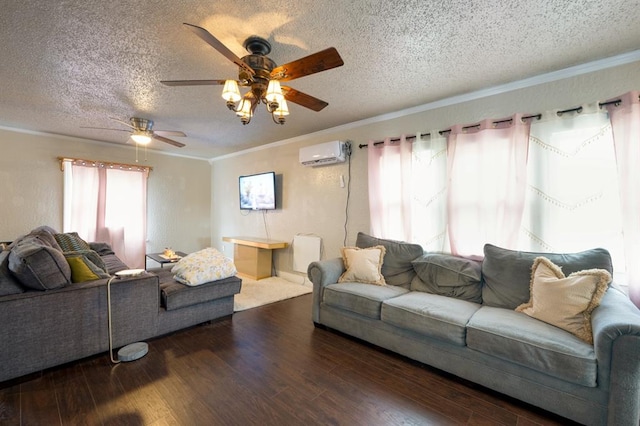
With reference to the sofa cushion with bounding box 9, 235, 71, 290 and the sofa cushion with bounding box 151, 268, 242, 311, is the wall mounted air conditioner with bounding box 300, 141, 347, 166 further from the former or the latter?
the sofa cushion with bounding box 9, 235, 71, 290

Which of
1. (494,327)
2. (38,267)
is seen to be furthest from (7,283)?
(494,327)

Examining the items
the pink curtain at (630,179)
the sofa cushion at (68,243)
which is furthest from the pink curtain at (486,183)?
the sofa cushion at (68,243)

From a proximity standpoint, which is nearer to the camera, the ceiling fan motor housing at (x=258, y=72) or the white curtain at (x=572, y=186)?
the ceiling fan motor housing at (x=258, y=72)

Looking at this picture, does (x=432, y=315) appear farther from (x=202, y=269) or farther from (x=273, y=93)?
(x=202, y=269)

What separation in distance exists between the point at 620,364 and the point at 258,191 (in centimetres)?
475

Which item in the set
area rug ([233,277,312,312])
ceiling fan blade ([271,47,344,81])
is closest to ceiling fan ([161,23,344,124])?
ceiling fan blade ([271,47,344,81])

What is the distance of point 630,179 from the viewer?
206 centimetres

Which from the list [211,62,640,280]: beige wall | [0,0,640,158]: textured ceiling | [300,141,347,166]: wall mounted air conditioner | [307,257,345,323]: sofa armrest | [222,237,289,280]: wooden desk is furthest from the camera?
[222,237,289,280]: wooden desk

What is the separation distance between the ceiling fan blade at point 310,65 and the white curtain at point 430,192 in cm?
182

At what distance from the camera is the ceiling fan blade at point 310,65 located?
159cm

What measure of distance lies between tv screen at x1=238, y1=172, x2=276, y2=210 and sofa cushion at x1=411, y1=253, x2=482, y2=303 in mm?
2892

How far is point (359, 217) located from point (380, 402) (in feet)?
7.65

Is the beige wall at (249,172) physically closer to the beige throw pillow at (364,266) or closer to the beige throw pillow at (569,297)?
the beige throw pillow at (364,266)

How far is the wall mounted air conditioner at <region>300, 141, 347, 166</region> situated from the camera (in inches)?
149
